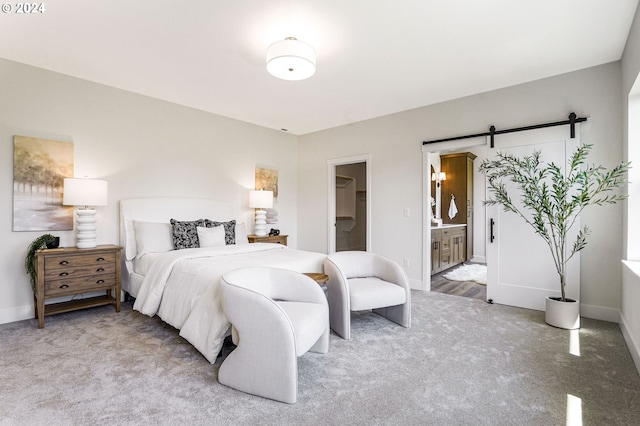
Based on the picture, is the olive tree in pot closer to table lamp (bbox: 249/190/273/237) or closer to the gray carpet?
the gray carpet

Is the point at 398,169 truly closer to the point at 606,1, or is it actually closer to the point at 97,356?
the point at 606,1

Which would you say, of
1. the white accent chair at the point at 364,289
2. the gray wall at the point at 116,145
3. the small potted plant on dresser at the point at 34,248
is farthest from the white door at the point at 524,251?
the small potted plant on dresser at the point at 34,248

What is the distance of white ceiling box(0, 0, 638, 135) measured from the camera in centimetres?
240

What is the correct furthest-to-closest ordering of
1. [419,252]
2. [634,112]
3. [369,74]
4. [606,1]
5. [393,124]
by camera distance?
1. [393,124]
2. [419,252]
3. [369,74]
4. [634,112]
5. [606,1]

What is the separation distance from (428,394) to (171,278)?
7.80 feet

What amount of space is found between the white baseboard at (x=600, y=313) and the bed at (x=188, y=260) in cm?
283

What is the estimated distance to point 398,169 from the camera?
4902 mm

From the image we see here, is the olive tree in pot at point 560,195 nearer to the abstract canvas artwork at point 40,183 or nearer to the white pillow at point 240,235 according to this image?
the white pillow at point 240,235

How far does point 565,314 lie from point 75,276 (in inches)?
193

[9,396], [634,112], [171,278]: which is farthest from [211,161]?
[634,112]

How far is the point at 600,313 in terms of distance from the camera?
3.31 meters

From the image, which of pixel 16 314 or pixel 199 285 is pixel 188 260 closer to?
pixel 199 285

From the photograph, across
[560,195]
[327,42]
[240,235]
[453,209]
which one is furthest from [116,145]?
[453,209]

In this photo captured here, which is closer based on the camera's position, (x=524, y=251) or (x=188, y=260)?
(x=188, y=260)
